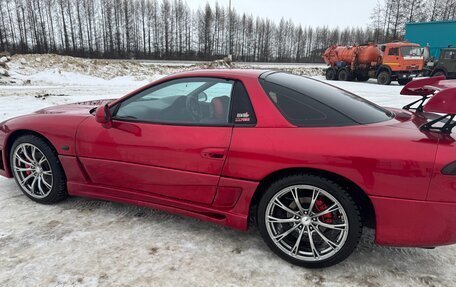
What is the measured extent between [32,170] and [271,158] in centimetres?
235

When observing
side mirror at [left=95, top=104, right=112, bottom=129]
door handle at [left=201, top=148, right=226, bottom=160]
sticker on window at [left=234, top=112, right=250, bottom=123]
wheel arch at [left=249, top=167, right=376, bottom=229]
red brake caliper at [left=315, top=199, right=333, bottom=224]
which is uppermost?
sticker on window at [left=234, top=112, right=250, bottom=123]

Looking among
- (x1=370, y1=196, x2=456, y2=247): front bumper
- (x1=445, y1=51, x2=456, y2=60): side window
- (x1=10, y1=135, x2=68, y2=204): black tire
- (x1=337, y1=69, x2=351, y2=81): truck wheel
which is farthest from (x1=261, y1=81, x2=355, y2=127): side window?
(x1=445, y1=51, x2=456, y2=60): side window

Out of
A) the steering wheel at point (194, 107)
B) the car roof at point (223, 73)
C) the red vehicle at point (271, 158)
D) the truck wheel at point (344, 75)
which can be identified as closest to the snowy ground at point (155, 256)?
the red vehicle at point (271, 158)

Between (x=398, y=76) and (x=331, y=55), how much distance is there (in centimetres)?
571

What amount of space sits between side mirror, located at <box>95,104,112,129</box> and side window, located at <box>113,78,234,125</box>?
0.06 metres

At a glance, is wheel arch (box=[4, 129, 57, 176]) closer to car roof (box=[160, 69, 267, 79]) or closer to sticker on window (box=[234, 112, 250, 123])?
car roof (box=[160, 69, 267, 79])

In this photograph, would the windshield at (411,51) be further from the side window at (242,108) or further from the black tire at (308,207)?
the black tire at (308,207)

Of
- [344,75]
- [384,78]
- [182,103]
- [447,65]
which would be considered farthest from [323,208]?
[447,65]

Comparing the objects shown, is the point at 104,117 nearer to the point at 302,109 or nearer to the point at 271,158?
the point at 271,158

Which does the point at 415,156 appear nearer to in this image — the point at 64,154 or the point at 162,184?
the point at 162,184

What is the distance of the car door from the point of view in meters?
2.43

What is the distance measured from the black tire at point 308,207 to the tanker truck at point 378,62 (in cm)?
1891

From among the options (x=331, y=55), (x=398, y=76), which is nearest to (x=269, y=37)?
(x=331, y=55)

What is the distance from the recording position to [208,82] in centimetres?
271
